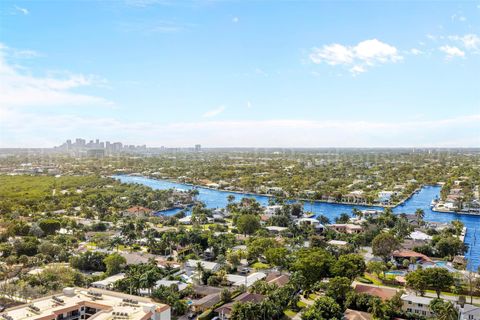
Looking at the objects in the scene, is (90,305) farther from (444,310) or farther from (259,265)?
(444,310)

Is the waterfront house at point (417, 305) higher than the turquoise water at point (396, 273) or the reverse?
higher

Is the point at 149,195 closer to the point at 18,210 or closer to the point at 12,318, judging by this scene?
the point at 18,210

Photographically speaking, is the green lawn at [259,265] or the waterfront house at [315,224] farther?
the waterfront house at [315,224]

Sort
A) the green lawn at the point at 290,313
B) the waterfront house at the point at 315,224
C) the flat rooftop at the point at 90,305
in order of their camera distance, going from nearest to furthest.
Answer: the flat rooftop at the point at 90,305
the green lawn at the point at 290,313
the waterfront house at the point at 315,224

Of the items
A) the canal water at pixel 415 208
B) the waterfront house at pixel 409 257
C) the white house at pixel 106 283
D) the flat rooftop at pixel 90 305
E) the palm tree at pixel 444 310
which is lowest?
the canal water at pixel 415 208

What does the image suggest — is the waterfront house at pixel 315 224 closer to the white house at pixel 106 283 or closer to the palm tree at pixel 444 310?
the palm tree at pixel 444 310

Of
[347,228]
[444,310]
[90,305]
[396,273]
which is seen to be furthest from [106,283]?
[347,228]

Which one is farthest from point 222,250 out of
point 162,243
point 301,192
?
point 301,192

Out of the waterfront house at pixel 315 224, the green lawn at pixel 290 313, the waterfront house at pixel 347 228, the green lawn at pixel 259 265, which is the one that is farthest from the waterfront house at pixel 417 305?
the waterfront house at pixel 315 224
